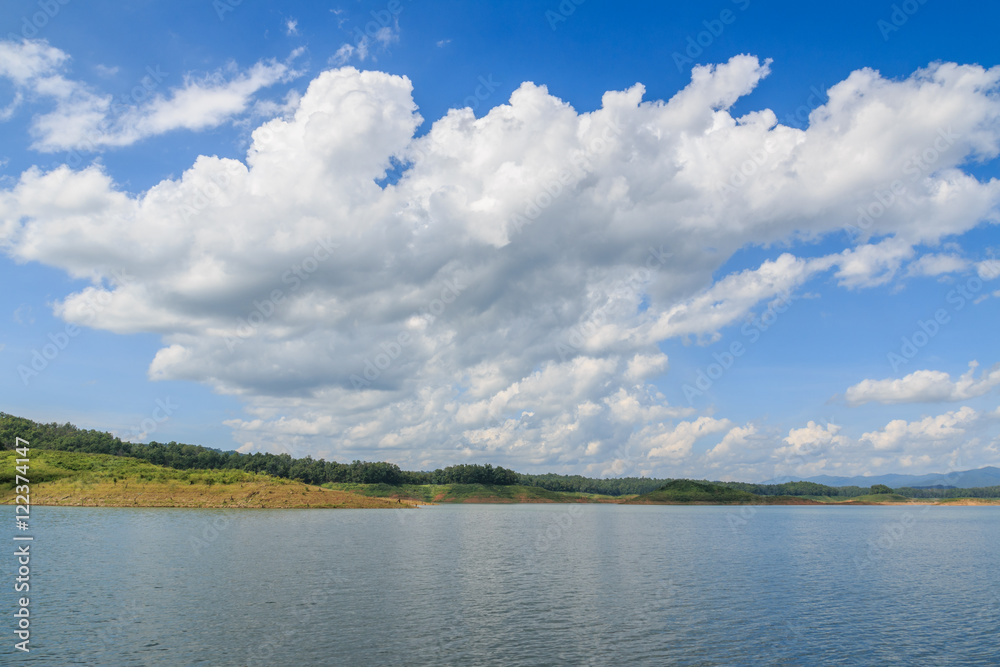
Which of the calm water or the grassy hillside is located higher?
the grassy hillside

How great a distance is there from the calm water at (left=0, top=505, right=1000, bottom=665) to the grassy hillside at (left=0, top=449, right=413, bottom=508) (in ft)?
246

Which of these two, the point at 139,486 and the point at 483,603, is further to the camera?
the point at 139,486

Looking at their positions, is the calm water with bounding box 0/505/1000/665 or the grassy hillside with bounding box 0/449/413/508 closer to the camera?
the calm water with bounding box 0/505/1000/665

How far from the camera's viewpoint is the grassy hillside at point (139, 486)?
500ft

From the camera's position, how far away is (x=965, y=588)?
5853cm

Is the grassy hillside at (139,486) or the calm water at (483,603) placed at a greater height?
the grassy hillside at (139,486)

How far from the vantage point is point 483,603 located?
46.8m

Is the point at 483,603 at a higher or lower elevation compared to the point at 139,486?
lower

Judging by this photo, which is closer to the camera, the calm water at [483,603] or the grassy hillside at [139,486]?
the calm water at [483,603]

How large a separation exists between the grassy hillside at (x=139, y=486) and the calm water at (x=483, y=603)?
74942mm

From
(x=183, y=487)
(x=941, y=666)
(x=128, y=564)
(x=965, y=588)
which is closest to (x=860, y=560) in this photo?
(x=965, y=588)

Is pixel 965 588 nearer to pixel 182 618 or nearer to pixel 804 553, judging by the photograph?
pixel 804 553

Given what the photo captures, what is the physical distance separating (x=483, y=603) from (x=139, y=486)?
15208 cm

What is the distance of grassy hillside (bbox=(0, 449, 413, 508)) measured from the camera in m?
152
